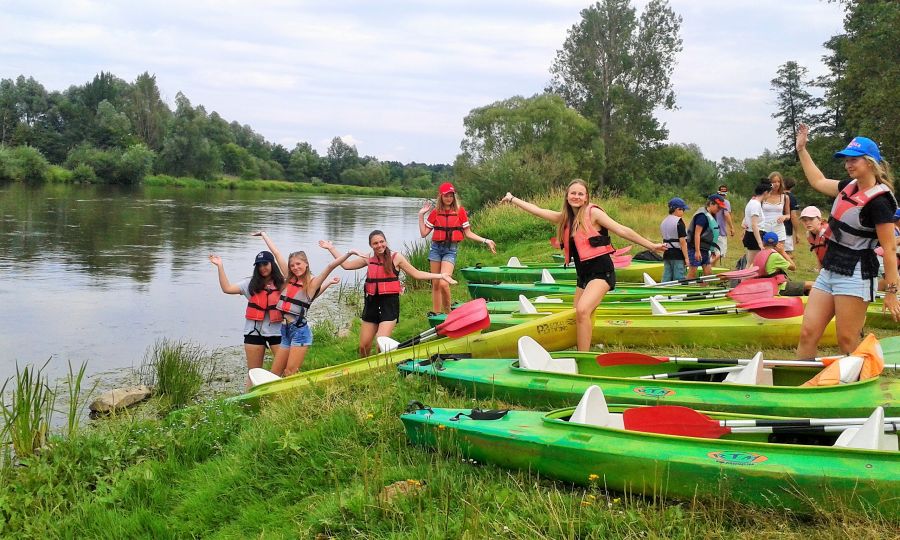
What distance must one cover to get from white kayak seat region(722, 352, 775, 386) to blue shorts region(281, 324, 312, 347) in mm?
3806

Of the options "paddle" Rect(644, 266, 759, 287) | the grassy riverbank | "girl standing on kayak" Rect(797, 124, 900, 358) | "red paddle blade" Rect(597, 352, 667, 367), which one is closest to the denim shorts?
"girl standing on kayak" Rect(797, 124, 900, 358)

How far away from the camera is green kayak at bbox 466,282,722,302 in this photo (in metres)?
8.30

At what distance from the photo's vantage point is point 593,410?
391 centimetres

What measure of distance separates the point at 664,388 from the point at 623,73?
33788 mm

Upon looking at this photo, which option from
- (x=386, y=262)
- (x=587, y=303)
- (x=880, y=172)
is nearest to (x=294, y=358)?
(x=386, y=262)

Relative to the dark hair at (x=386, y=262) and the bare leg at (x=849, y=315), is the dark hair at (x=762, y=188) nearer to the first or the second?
the bare leg at (x=849, y=315)

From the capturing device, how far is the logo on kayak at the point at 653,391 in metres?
4.31

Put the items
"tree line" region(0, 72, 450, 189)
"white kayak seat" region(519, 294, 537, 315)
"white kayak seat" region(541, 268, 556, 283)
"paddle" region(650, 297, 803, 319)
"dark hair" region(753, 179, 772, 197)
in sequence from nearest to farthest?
"paddle" region(650, 297, 803, 319)
"white kayak seat" region(519, 294, 537, 315)
"dark hair" region(753, 179, 772, 197)
"white kayak seat" region(541, 268, 556, 283)
"tree line" region(0, 72, 450, 189)

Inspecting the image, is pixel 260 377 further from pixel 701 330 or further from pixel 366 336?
pixel 701 330

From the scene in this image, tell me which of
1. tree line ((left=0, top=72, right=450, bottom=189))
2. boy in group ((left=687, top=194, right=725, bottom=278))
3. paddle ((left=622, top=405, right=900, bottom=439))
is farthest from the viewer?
tree line ((left=0, top=72, right=450, bottom=189))

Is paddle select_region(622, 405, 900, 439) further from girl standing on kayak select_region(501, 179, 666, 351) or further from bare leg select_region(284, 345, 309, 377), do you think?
bare leg select_region(284, 345, 309, 377)

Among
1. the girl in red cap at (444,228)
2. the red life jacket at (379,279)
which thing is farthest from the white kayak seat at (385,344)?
the girl in red cap at (444,228)

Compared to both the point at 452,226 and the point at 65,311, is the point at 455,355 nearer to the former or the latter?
the point at 452,226

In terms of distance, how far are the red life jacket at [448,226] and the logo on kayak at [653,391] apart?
3.76 m
